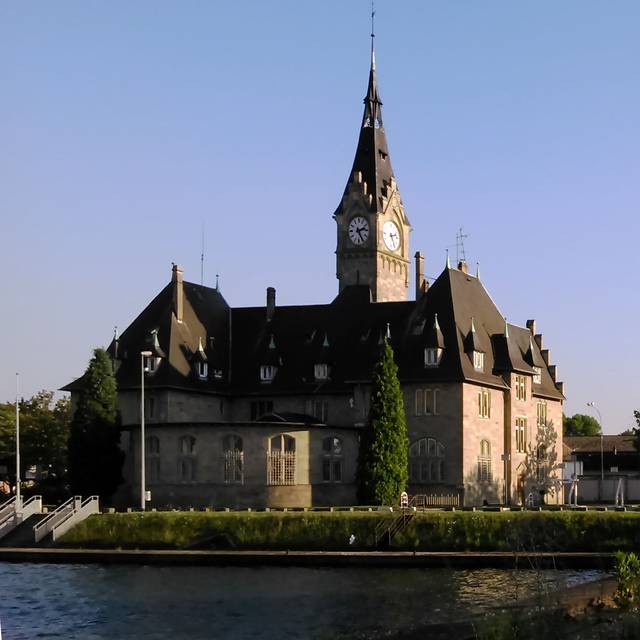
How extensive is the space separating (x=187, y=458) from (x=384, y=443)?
1353cm

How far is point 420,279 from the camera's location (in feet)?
331

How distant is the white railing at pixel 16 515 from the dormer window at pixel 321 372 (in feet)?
80.9

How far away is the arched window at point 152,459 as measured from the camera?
87.6 m

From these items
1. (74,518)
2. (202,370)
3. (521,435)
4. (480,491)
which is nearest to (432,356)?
(480,491)

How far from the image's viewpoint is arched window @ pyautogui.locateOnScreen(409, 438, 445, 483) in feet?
295

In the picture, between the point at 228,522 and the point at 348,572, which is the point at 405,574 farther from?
the point at 228,522

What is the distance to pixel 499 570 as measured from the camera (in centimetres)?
6259

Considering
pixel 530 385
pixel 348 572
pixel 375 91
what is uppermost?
pixel 375 91

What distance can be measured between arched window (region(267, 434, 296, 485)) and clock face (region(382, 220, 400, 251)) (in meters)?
36.0

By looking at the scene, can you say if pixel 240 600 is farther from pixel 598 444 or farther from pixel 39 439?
pixel 598 444

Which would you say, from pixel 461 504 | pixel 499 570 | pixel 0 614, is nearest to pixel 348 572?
pixel 499 570

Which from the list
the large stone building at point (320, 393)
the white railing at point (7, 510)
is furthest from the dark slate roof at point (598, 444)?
the white railing at point (7, 510)

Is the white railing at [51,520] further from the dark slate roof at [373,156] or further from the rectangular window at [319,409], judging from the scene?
the dark slate roof at [373,156]

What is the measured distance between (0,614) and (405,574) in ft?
64.5
